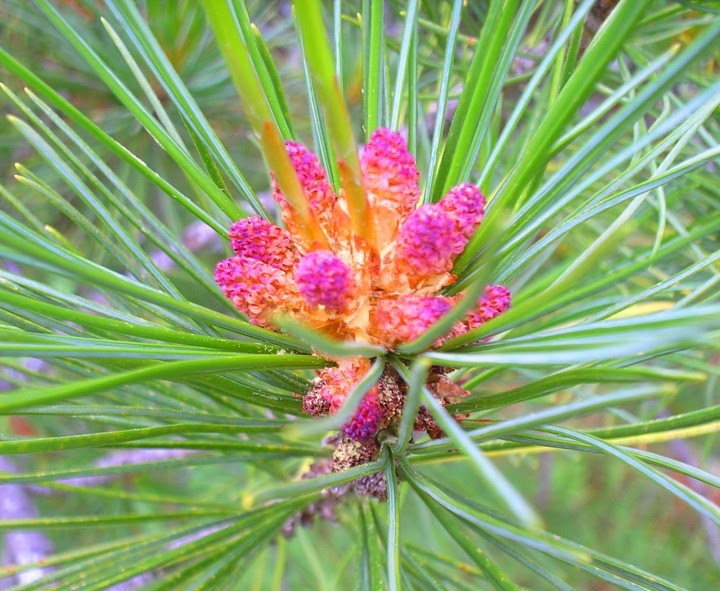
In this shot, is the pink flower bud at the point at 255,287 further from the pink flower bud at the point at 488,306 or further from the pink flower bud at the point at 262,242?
the pink flower bud at the point at 488,306

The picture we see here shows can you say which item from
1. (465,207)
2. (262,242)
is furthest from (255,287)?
(465,207)

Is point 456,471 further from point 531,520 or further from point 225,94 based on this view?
point 531,520

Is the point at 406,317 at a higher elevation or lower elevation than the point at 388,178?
lower

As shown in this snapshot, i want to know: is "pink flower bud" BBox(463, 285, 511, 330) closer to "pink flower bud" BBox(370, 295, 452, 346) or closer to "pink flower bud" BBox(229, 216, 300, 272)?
"pink flower bud" BBox(370, 295, 452, 346)

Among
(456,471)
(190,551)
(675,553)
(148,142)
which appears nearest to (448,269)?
(190,551)

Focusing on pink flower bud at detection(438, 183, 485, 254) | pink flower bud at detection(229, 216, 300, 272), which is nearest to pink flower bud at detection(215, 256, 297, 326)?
pink flower bud at detection(229, 216, 300, 272)

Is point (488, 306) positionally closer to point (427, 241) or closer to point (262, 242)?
point (427, 241)

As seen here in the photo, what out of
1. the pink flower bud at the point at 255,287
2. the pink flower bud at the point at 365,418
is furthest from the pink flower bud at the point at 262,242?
the pink flower bud at the point at 365,418
